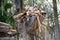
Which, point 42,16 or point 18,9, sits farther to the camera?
point 18,9

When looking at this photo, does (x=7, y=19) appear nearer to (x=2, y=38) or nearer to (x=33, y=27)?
(x=2, y=38)

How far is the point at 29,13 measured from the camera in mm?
3047

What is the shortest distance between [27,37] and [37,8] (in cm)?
56

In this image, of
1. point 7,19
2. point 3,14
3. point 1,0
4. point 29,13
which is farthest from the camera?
point 1,0

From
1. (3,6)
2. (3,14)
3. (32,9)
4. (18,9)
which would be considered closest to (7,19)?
(3,14)

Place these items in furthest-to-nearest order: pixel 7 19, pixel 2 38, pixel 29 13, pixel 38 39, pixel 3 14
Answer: pixel 3 14 < pixel 7 19 < pixel 2 38 < pixel 38 39 < pixel 29 13

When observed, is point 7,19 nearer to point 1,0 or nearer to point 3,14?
point 3,14

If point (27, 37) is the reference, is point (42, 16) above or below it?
above

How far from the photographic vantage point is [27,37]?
10.1 ft


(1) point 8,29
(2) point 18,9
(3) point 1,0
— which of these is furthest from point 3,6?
(2) point 18,9

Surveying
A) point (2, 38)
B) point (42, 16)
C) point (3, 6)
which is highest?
point (3, 6)

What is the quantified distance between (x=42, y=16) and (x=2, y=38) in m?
2.69

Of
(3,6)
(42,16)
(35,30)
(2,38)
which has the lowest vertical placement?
(2,38)

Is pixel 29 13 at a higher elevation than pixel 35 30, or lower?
higher
